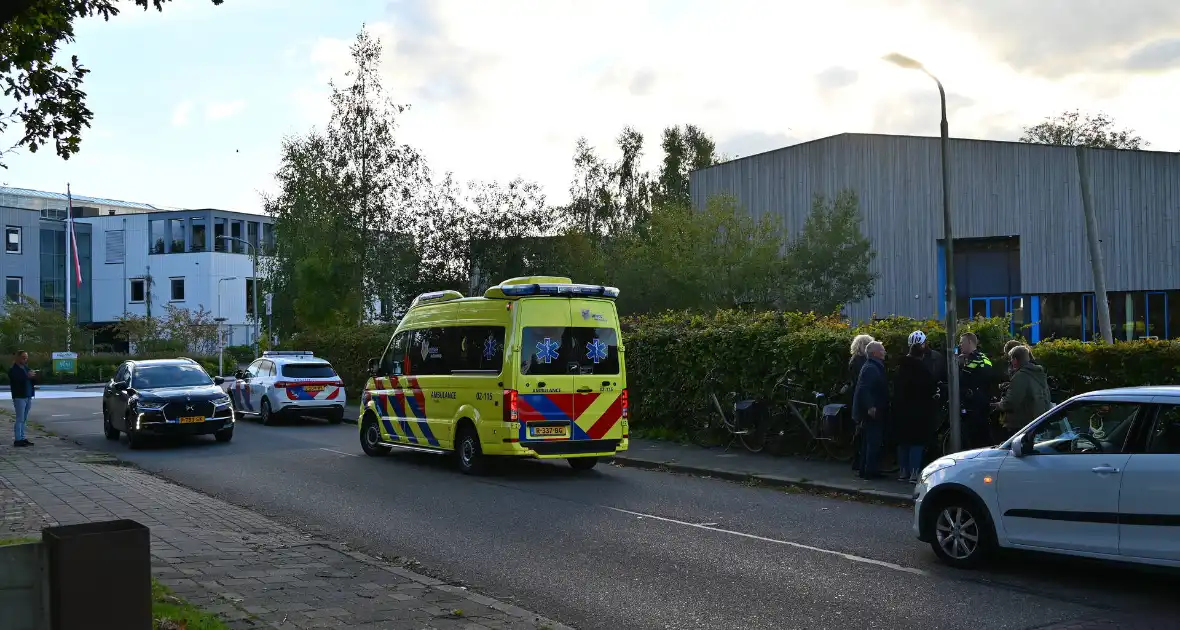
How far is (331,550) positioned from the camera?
371 inches

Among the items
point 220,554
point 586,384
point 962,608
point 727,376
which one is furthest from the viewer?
point 727,376

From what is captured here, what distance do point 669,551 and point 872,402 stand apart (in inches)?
214

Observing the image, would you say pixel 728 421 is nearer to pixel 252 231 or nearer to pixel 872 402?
pixel 872 402

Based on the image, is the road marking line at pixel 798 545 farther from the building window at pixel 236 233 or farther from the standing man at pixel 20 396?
the building window at pixel 236 233

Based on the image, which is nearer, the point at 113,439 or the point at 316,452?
the point at 316,452

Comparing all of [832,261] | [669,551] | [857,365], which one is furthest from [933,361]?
[832,261]

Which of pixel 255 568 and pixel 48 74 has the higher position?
pixel 48 74

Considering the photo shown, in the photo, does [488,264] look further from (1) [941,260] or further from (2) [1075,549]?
(2) [1075,549]

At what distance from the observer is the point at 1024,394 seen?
39.9ft

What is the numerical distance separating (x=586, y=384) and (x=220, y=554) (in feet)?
22.0

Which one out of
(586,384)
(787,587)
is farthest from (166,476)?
(787,587)

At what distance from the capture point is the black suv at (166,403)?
20.0m

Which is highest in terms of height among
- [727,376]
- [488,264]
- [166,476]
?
[488,264]

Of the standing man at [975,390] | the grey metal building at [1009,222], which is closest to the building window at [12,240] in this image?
the grey metal building at [1009,222]
